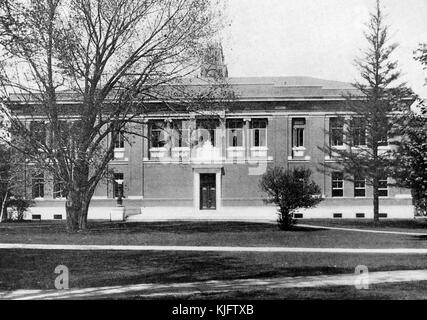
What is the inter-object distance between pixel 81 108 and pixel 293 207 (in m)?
11.0

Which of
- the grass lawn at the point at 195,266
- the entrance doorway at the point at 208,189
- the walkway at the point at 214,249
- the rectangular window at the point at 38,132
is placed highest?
the rectangular window at the point at 38,132

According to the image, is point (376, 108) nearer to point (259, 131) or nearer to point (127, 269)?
point (259, 131)

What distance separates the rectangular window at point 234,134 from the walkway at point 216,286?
30083 millimetres

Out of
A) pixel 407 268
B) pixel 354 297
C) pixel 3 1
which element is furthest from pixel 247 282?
pixel 3 1

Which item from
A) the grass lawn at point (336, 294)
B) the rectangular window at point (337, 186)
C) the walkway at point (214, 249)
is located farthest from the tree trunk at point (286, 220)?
the rectangular window at point (337, 186)

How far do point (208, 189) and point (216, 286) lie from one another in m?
32.2

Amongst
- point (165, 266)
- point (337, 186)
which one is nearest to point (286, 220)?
point (165, 266)

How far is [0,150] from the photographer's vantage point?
28.5m

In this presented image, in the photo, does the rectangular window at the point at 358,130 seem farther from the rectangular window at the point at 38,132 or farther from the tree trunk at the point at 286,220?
the rectangular window at the point at 38,132

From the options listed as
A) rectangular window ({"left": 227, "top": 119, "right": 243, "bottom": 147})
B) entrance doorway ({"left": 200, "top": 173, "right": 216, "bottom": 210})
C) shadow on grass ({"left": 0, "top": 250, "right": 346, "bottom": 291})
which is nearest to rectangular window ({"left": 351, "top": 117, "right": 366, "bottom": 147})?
rectangular window ({"left": 227, "top": 119, "right": 243, "bottom": 147})

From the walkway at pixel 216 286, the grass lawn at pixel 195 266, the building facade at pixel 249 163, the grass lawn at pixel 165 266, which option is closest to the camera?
the walkway at pixel 216 286

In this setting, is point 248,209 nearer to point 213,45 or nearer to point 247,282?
point 213,45

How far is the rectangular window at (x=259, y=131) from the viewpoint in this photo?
4225 cm

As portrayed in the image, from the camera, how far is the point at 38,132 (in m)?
23.4
